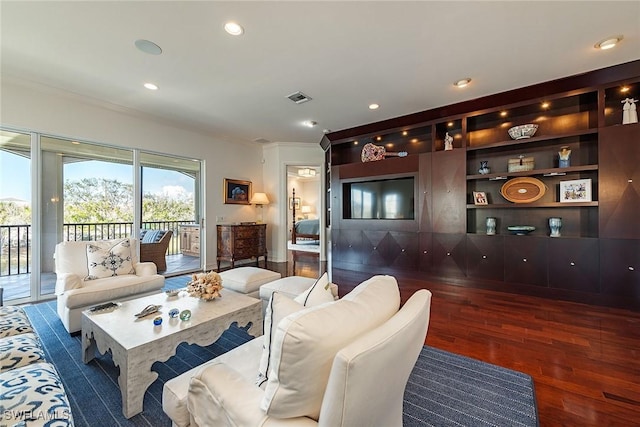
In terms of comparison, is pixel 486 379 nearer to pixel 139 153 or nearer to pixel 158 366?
pixel 158 366

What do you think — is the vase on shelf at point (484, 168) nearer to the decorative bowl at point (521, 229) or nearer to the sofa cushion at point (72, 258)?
the decorative bowl at point (521, 229)

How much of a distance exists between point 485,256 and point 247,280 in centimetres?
337

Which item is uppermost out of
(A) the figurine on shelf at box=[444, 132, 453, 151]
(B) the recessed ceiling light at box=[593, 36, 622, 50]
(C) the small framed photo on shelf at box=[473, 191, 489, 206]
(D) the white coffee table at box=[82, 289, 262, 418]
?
(B) the recessed ceiling light at box=[593, 36, 622, 50]

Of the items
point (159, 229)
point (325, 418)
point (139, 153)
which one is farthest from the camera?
point (159, 229)

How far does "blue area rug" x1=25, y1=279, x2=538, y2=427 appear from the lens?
147 cm

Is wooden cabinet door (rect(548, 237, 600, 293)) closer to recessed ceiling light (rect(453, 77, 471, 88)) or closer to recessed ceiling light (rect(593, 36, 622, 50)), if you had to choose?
recessed ceiling light (rect(593, 36, 622, 50))

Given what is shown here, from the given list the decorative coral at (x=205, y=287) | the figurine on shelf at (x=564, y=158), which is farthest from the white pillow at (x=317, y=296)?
the figurine on shelf at (x=564, y=158)

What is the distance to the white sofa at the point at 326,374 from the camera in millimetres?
729

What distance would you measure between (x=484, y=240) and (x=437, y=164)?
4.42ft

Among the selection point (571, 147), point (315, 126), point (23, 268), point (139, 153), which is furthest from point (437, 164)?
point (23, 268)

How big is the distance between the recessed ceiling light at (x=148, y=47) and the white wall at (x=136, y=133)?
6.60 ft

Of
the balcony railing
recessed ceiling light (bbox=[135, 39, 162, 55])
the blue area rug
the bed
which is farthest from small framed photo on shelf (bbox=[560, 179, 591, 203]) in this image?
the balcony railing

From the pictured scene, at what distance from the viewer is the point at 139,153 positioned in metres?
4.47

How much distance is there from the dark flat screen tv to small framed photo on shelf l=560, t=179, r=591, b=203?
76.1 inches
